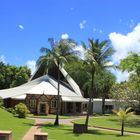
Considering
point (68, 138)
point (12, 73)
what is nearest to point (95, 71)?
point (68, 138)

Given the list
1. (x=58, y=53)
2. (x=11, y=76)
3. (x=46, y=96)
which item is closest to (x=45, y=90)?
(x=46, y=96)

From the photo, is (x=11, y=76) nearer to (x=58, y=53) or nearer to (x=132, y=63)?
(x=132, y=63)

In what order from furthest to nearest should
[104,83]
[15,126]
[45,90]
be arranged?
[104,83], [45,90], [15,126]

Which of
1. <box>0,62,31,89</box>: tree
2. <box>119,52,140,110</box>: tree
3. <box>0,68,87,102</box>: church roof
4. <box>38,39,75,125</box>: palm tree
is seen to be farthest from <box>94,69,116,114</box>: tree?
<box>38,39,75,125</box>: palm tree

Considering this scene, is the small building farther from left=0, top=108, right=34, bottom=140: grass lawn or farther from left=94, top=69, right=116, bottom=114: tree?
left=0, top=108, right=34, bottom=140: grass lawn

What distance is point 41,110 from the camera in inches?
2702

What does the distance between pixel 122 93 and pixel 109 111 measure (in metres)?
17.7

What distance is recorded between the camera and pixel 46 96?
6850cm

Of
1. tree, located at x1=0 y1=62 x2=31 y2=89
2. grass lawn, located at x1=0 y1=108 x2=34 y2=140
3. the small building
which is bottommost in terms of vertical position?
grass lawn, located at x1=0 y1=108 x2=34 y2=140

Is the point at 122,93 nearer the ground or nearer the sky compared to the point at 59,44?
nearer the ground

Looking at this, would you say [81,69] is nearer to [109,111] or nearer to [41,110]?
[41,110]

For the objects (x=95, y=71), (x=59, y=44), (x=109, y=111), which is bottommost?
(x=109, y=111)

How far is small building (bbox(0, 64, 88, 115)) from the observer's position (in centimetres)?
6825

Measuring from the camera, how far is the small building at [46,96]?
6825 centimetres
